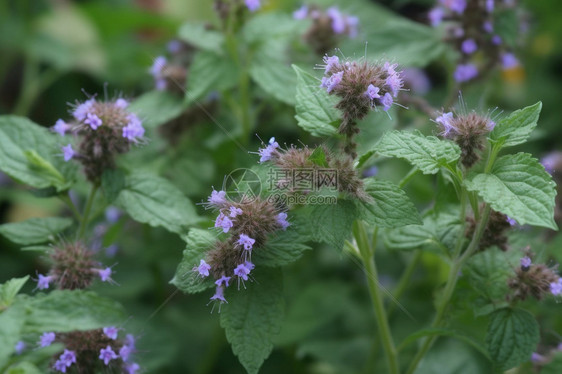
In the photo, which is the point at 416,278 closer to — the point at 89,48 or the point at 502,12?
the point at 502,12

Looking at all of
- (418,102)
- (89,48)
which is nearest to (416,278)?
(418,102)

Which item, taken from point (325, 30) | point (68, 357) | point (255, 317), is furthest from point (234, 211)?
point (325, 30)

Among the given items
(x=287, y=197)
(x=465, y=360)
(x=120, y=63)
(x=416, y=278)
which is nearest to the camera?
(x=287, y=197)

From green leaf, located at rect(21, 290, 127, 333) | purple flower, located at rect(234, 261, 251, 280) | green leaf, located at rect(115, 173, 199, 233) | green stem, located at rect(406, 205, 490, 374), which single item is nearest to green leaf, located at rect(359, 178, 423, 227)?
green stem, located at rect(406, 205, 490, 374)

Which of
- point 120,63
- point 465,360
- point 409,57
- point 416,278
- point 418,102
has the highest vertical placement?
point 120,63

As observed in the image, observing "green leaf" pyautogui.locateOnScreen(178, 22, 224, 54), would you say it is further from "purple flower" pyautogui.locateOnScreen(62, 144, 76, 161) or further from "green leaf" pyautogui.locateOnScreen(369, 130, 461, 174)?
"green leaf" pyautogui.locateOnScreen(369, 130, 461, 174)

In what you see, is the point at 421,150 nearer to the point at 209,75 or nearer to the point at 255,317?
the point at 255,317
